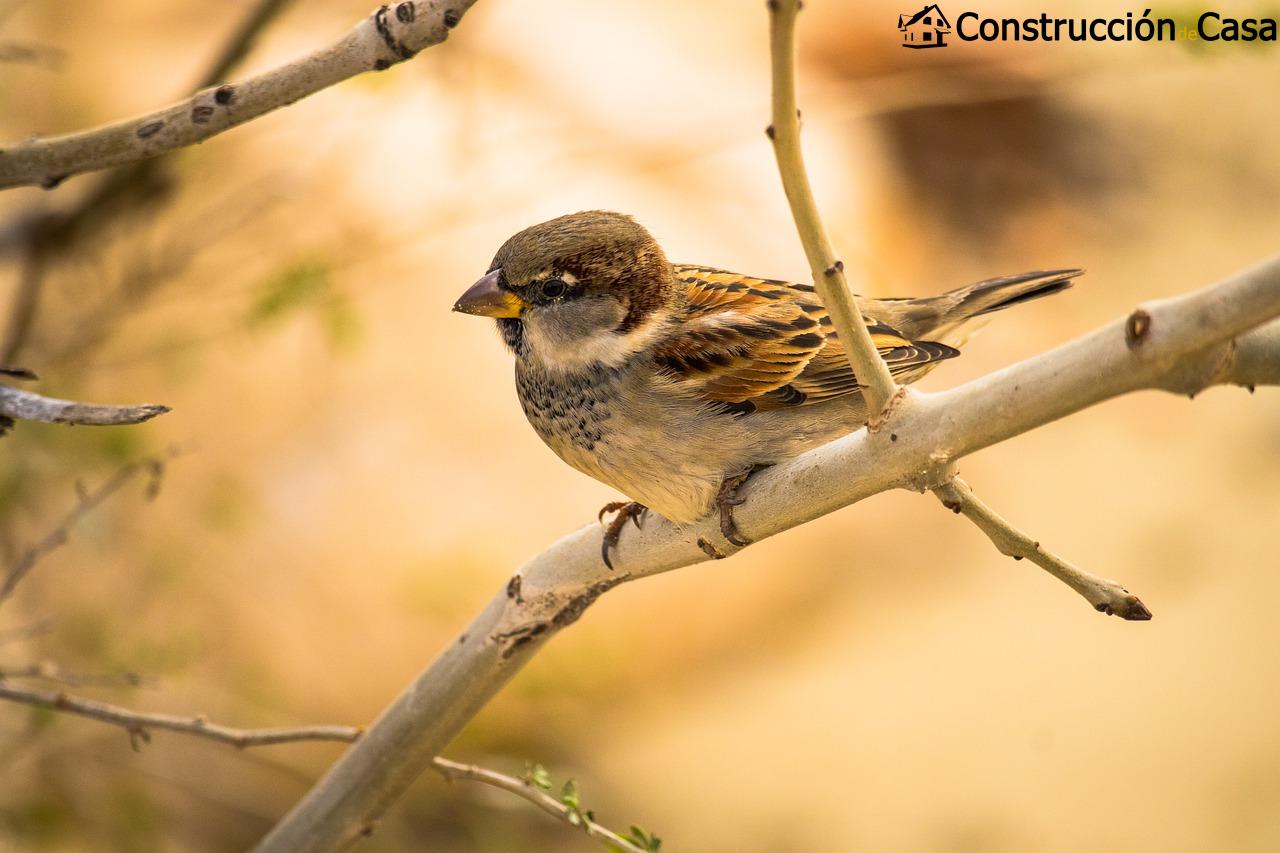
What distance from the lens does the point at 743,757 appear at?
3996 mm

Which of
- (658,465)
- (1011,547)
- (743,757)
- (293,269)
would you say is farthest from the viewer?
(743,757)

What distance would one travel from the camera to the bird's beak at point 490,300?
77.5 inches

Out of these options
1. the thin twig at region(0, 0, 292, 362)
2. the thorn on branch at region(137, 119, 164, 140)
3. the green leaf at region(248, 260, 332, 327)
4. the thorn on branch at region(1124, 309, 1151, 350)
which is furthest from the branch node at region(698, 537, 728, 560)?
the thin twig at region(0, 0, 292, 362)

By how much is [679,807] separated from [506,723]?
56 centimetres

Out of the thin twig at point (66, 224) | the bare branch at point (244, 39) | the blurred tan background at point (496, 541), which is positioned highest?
the bare branch at point (244, 39)

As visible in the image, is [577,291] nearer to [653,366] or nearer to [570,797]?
[653,366]

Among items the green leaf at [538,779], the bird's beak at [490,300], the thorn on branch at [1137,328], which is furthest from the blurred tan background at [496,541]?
the thorn on branch at [1137,328]

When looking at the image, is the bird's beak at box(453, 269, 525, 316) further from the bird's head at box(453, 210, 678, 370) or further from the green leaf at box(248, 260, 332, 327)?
the green leaf at box(248, 260, 332, 327)

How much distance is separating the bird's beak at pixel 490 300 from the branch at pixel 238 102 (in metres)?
0.46

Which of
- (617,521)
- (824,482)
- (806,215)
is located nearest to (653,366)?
(617,521)

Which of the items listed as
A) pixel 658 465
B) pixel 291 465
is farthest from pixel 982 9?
pixel 658 465

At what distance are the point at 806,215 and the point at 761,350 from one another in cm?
85

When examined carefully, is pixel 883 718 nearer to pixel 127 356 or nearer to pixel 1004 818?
pixel 1004 818

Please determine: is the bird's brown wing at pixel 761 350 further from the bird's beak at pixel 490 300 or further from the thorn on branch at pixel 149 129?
the thorn on branch at pixel 149 129
